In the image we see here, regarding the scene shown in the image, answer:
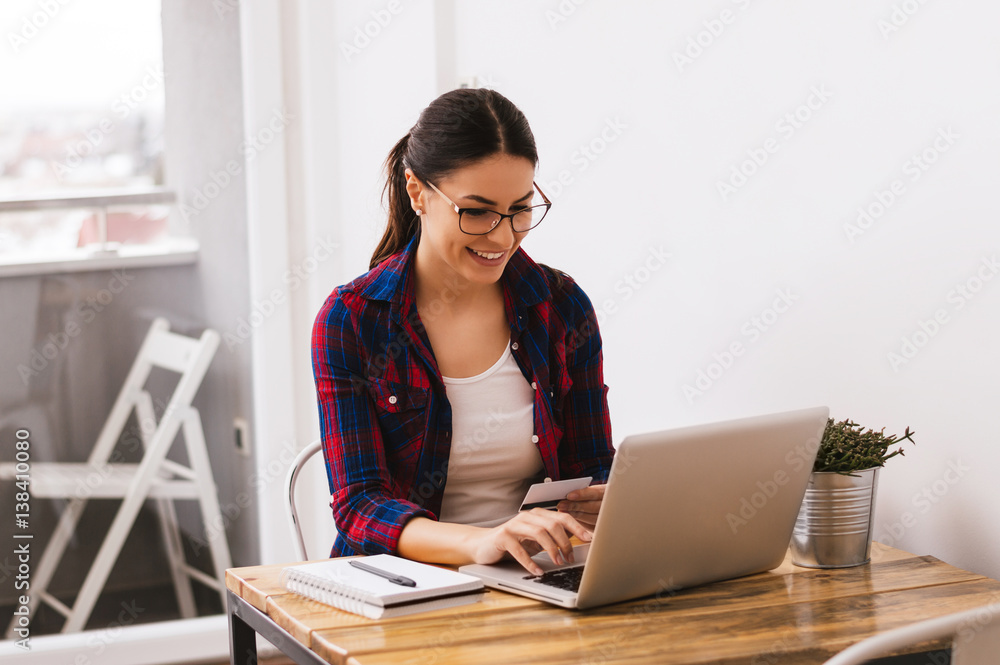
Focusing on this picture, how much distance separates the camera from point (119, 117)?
112 inches

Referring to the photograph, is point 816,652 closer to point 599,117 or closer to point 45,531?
point 599,117

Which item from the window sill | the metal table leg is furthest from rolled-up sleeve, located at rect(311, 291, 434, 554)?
the window sill

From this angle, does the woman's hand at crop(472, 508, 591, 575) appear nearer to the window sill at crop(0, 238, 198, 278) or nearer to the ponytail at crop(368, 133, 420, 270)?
the ponytail at crop(368, 133, 420, 270)

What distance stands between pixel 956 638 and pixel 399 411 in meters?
0.91

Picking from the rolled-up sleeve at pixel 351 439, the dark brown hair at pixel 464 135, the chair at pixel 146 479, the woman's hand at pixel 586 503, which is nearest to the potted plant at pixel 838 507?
the woman's hand at pixel 586 503

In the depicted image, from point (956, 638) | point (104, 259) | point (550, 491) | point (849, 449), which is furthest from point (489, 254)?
point (104, 259)

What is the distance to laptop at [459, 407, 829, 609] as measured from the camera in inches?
44.8

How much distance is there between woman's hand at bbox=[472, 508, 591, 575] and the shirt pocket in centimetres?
32

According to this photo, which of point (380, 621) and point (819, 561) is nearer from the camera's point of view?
point (380, 621)

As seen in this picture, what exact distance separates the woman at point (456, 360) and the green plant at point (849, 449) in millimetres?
312

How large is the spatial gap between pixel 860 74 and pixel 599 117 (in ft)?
2.31

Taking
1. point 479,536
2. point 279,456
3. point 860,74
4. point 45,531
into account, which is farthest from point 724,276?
point 45,531

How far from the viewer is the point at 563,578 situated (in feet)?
4.11

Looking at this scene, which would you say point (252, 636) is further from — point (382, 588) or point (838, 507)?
point (838, 507)
